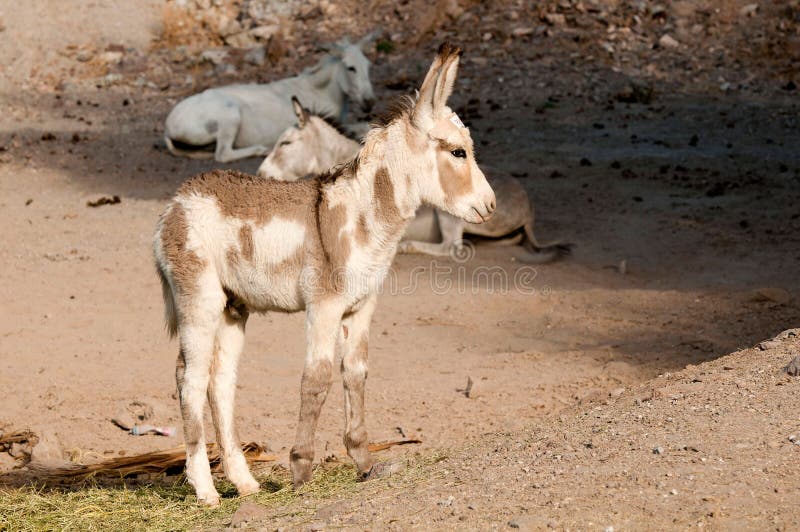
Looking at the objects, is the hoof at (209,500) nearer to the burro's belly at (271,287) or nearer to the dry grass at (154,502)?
Result: the dry grass at (154,502)

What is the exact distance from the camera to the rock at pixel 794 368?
19.6ft

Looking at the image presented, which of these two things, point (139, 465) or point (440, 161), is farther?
point (139, 465)

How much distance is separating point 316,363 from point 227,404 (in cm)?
69

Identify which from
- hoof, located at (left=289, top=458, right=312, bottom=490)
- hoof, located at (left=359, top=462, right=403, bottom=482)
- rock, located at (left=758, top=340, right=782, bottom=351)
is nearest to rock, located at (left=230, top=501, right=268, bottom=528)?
hoof, located at (left=289, top=458, right=312, bottom=490)

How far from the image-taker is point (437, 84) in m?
Result: 5.63

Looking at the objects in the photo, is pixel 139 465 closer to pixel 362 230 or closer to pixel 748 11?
pixel 362 230

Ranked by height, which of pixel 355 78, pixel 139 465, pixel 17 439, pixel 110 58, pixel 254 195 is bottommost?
pixel 110 58

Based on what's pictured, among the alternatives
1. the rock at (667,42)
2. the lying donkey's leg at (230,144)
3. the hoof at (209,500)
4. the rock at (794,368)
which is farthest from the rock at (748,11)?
the hoof at (209,500)

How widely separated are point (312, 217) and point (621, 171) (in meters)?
8.57

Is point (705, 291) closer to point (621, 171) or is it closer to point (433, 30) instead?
point (621, 171)

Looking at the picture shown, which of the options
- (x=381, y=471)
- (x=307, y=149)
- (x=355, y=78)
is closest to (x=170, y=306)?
(x=381, y=471)

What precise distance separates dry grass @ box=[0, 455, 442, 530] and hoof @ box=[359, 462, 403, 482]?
2.6 inches

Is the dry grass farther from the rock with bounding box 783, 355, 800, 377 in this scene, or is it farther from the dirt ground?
the rock with bounding box 783, 355, 800, 377

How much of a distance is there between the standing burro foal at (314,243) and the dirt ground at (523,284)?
2.52 ft
